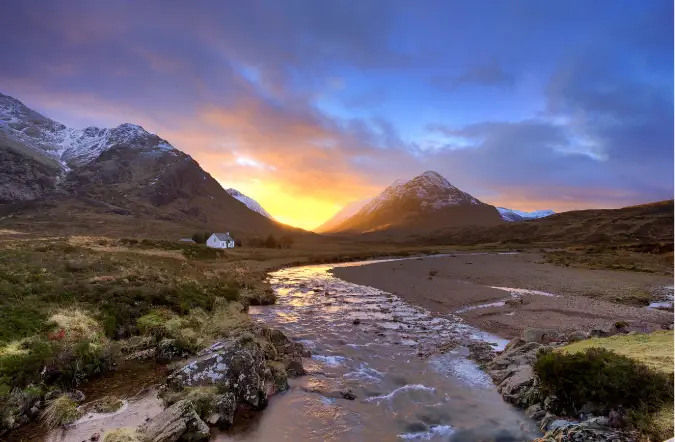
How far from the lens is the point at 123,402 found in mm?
12641

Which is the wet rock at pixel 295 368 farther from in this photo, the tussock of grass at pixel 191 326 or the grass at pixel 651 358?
the grass at pixel 651 358

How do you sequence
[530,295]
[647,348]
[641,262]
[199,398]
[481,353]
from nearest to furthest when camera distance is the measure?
[199,398] → [647,348] → [481,353] → [530,295] → [641,262]

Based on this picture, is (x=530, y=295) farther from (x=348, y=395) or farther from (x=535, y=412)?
(x=348, y=395)

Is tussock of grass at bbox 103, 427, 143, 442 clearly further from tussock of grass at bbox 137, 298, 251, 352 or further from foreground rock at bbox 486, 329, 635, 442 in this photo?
foreground rock at bbox 486, 329, 635, 442

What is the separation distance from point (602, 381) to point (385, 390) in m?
7.81

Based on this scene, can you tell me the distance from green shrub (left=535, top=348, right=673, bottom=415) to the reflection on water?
1660 millimetres

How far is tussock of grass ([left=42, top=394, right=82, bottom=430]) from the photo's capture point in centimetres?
1100

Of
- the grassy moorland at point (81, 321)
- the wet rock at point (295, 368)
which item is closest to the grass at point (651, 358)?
the wet rock at point (295, 368)

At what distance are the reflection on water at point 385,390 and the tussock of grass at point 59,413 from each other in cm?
483

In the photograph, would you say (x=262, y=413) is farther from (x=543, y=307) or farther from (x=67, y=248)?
(x=67, y=248)

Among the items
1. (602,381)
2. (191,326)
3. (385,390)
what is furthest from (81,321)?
(602,381)

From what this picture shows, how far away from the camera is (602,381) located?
11422 millimetres

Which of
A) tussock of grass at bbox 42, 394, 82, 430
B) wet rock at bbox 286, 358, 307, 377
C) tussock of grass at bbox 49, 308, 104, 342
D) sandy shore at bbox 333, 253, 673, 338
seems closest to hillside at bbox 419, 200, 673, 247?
sandy shore at bbox 333, 253, 673, 338

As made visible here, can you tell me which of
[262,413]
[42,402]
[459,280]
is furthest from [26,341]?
[459,280]
